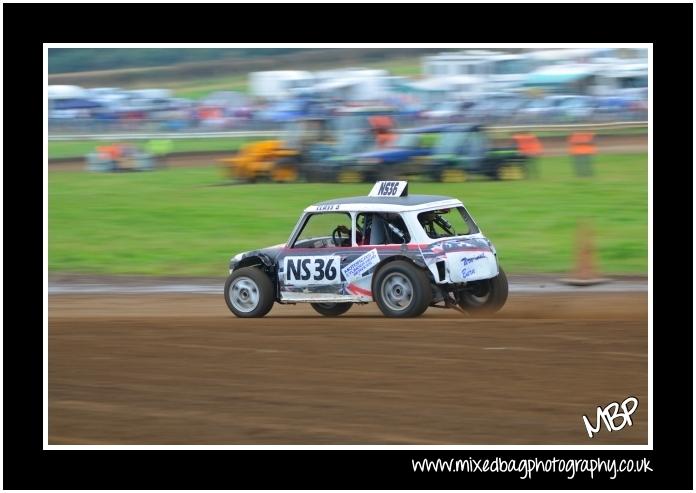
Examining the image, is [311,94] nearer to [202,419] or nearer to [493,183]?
[493,183]

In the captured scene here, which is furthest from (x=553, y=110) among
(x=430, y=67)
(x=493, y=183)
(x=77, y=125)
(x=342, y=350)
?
(x=342, y=350)

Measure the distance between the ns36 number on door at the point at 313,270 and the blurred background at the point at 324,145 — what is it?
263 inches

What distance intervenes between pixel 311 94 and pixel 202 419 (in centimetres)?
3343

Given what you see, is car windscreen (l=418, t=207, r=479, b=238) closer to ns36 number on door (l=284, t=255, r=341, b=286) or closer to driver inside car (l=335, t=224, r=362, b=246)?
driver inside car (l=335, t=224, r=362, b=246)

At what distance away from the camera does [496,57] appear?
43.0m

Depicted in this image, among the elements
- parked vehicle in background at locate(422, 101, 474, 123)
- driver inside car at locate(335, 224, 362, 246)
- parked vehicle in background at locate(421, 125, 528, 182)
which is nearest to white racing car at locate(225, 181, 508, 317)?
driver inside car at locate(335, 224, 362, 246)

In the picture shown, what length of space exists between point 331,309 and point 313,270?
130 centimetres

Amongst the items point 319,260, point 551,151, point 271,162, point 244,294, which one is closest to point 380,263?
point 319,260

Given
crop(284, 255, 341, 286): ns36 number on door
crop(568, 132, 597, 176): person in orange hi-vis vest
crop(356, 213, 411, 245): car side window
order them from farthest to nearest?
crop(568, 132, 597, 176): person in orange hi-vis vest → crop(284, 255, 341, 286): ns36 number on door → crop(356, 213, 411, 245): car side window

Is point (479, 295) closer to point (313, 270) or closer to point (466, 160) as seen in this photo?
point (313, 270)

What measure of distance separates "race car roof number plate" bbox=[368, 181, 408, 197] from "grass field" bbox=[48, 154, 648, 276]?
6053 mm

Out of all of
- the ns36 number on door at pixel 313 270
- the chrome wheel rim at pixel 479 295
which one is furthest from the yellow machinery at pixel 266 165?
the chrome wheel rim at pixel 479 295

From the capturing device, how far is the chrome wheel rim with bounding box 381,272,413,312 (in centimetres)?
1363

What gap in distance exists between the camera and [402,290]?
13.7 m
